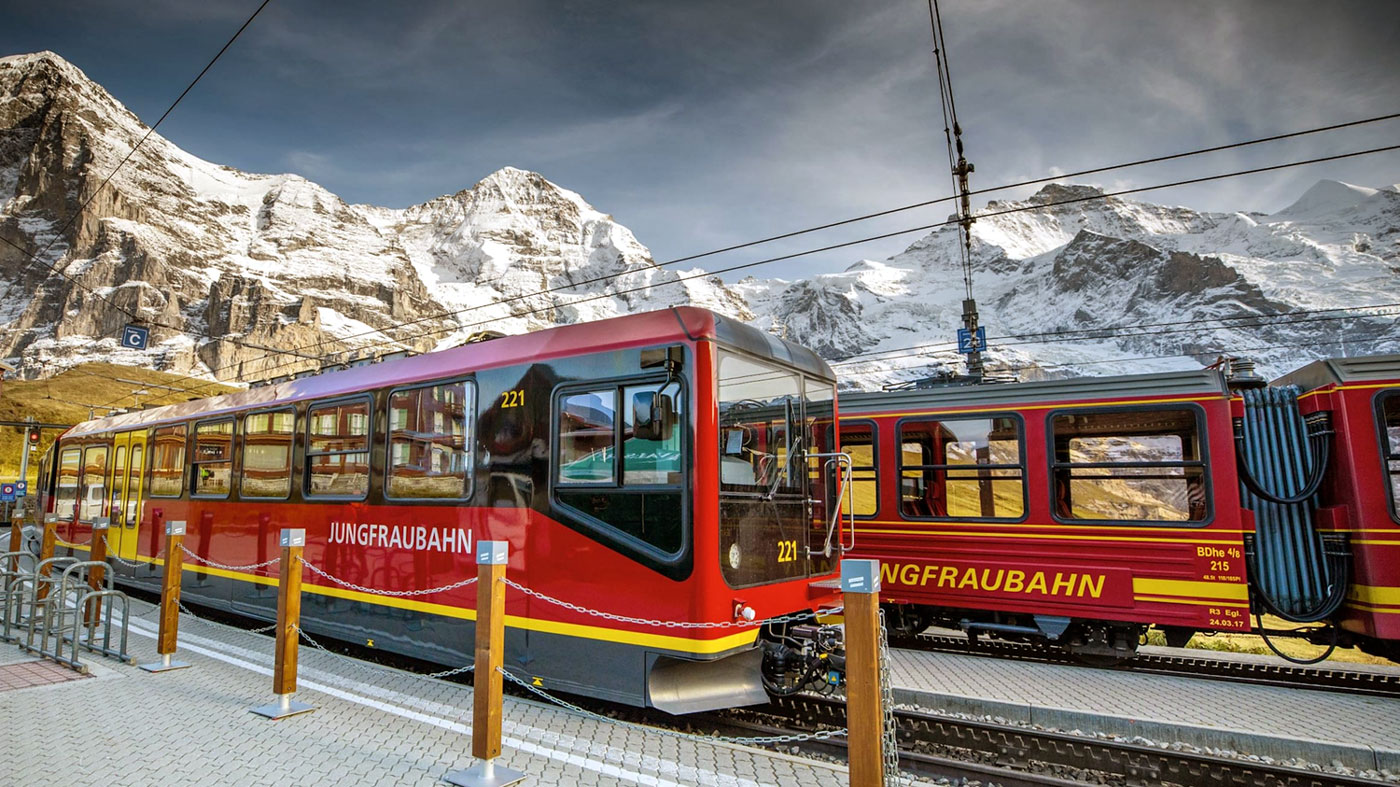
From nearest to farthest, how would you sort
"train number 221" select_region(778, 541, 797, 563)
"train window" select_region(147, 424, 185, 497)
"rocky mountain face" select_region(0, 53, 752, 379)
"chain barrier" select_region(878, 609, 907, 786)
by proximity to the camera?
1. "chain barrier" select_region(878, 609, 907, 786)
2. "train number 221" select_region(778, 541, 797, 563)
3. "train window" select_region(147, 424, 185, 497)
4. "rocky mountain face" select_region(0, 53, 752, 379)

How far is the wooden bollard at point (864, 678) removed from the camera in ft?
12.1

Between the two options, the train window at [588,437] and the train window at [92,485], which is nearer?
the train window at [588,437]

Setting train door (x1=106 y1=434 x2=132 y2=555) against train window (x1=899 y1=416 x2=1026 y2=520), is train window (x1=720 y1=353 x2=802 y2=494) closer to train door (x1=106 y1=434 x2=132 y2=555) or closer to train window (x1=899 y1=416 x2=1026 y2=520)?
train window (x1=899 y1=416 x2=1026 y2=520)

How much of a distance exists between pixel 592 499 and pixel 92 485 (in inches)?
551

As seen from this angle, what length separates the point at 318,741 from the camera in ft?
18.0

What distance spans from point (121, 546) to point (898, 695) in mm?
13680

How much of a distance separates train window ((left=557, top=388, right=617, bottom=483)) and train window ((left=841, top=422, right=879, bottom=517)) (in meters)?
4.61

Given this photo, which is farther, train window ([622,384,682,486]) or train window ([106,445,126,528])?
train window ([106,445,126,528])

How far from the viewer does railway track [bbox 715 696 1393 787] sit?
17.3ft

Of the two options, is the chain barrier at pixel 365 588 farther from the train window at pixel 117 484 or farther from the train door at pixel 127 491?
the train window at pixel 117 484

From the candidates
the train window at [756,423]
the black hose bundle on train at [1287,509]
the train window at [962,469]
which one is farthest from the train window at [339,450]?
the black hose bundle on train at [1287,509]

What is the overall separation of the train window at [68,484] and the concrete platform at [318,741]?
10656 millimetres

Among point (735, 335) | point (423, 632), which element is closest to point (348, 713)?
point (423, 632)

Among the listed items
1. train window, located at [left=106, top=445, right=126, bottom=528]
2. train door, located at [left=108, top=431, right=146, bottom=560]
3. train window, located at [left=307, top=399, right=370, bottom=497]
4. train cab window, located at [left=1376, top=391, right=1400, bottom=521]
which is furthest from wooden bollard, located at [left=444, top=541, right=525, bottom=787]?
train window, located at [left=106, top=445, right=126, bottom=528]
